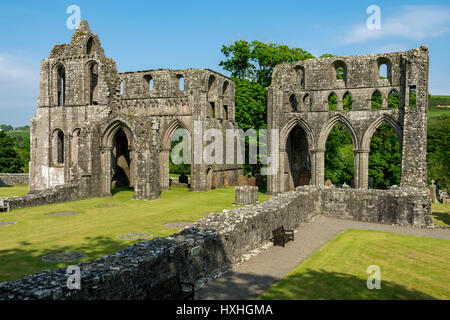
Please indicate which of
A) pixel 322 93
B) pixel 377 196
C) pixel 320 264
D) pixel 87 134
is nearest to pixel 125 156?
pixel 87 134

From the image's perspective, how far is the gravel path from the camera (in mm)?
9560

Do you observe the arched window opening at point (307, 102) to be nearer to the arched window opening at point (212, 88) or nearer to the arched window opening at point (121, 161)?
the arched window opening at point (212, 88)

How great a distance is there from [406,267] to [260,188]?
78.6 feet

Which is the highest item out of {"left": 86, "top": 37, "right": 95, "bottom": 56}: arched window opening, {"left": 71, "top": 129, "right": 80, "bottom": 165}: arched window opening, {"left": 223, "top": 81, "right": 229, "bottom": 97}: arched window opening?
{"left": 86, "top": 37, "right": 95, "bottom": 56}: arched window opening

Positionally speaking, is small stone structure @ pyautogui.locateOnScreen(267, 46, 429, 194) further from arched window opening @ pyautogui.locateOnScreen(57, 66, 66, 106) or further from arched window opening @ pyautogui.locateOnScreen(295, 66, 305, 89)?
arched window opening @ pyautogui.locateOnScreen(57, 66, 66, 106)

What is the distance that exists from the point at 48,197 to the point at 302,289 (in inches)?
724

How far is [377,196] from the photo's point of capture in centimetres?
1977

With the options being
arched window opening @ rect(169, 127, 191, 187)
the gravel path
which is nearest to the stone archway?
arched window opening @ rect(169, 127, 191, 187)

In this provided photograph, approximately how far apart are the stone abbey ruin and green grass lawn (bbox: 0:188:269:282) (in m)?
2.14

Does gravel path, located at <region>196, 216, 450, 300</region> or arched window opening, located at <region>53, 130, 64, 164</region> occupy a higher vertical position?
arched window opening, located at <region>53, 130, 64, 164</region>

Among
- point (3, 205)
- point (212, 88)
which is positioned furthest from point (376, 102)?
point (3, 205)

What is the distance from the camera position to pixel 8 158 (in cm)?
4641

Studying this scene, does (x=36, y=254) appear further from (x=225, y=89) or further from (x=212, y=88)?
(x=225, y=89)

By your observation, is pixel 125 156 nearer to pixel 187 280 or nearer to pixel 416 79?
pixel 416 79
